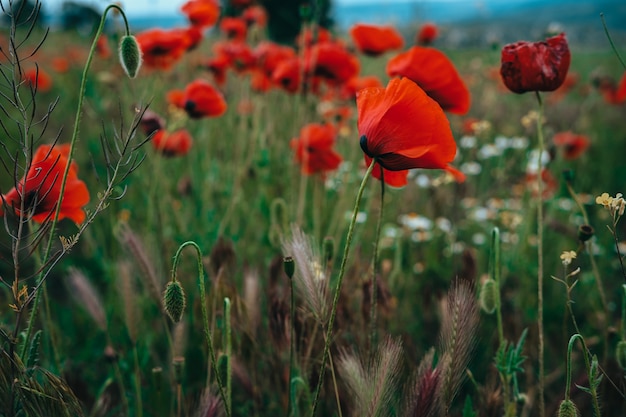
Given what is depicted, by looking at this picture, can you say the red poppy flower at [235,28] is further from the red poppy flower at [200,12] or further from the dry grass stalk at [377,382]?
the dry grass stalk at [377,382]

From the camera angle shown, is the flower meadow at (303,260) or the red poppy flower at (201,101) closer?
the flower meadow at (303,260)

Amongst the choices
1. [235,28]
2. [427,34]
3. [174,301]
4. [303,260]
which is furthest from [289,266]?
[427,34]

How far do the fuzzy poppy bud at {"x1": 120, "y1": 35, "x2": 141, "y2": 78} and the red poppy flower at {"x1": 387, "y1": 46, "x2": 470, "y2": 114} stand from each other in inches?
27.3

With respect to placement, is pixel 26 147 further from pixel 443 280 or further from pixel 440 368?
pixel 443 280

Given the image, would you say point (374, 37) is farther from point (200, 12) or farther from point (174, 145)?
point (174, 145)

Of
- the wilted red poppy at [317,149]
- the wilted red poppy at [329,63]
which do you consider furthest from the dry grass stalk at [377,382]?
the wilted red poppy at [329,63]

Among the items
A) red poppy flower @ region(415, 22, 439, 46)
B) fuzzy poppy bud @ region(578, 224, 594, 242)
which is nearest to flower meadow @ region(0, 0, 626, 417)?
fuzzy poppy bud @ region(578, 224, 594, 242)

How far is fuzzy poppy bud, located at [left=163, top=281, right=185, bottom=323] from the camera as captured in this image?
0.89 metres

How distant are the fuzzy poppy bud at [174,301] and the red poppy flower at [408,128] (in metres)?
0.41

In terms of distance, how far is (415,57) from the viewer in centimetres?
138

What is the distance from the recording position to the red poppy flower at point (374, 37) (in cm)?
220

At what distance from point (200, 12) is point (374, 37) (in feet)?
2.48

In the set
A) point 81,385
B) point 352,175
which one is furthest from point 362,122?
point 352,175

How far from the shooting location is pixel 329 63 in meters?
2.23
